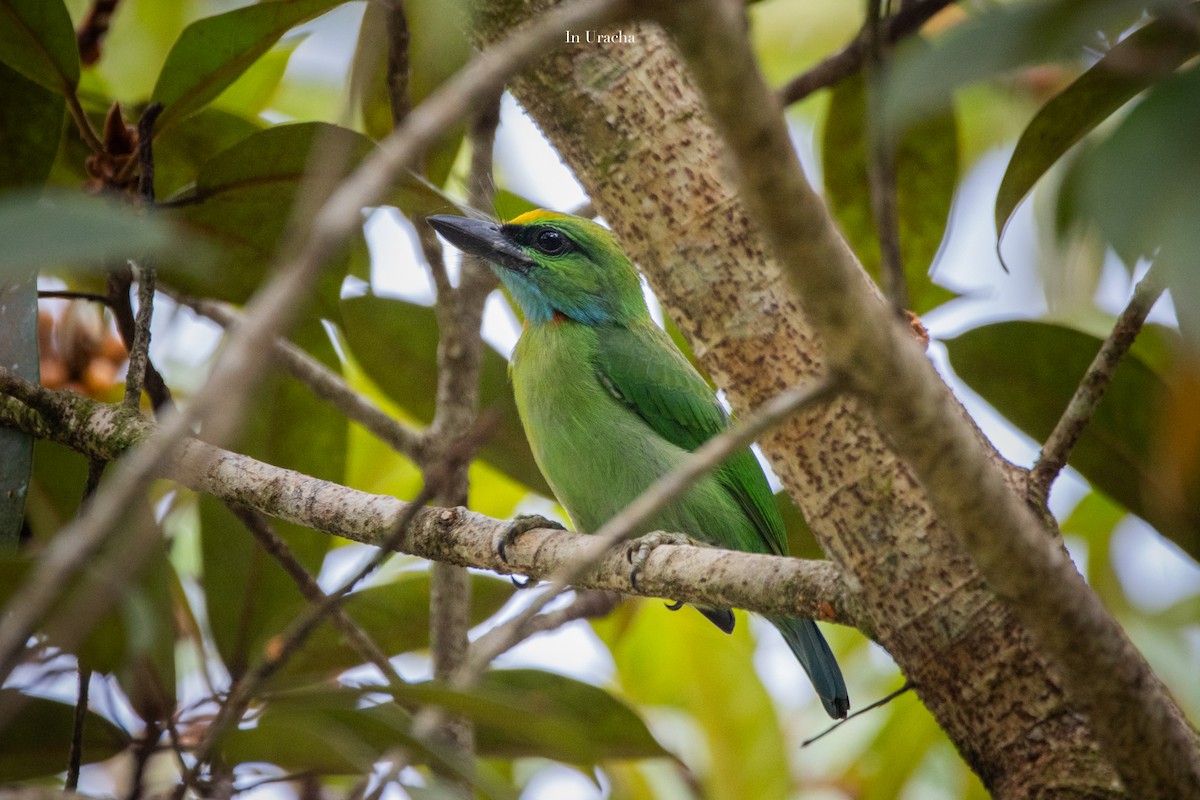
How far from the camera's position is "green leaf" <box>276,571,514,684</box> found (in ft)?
9.96

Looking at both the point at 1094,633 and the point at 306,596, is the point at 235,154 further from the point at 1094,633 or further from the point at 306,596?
the point at 1094,633

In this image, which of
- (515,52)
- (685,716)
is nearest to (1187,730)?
(515,52)

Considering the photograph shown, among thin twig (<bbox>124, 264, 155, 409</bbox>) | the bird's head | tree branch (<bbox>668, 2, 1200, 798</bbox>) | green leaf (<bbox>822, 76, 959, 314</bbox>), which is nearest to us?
tree branch (<bbox>668, 2, 1200, 798</bbox>)

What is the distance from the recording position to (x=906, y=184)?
3.34m

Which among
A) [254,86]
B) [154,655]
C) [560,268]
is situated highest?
[254,86]

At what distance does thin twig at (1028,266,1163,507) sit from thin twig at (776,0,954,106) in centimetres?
149

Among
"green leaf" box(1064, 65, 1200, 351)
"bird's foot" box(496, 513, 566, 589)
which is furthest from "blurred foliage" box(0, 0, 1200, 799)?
"bird's foot" box(496, 513, 566, 589)

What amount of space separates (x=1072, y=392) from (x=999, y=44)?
1867 mm

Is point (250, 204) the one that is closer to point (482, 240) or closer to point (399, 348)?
point (399, 348)

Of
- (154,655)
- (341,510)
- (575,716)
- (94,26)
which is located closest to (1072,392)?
(575,716)

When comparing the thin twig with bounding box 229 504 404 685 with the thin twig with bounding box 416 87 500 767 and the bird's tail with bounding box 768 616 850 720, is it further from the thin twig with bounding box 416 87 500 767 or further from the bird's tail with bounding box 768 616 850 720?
the bird's tail with bounding box 768 616 850 720

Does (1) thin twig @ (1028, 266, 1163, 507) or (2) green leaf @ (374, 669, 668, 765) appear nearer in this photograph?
(1) thin twig @ (1028, 266, 1163, 507)

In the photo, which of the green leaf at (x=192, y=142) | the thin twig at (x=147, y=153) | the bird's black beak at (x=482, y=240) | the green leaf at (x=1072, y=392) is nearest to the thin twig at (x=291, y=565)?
the thin twig at (x=147, y=153)

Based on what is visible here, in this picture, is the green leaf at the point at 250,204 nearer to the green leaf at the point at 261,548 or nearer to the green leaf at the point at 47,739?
the green leaf at the point at 261,548
